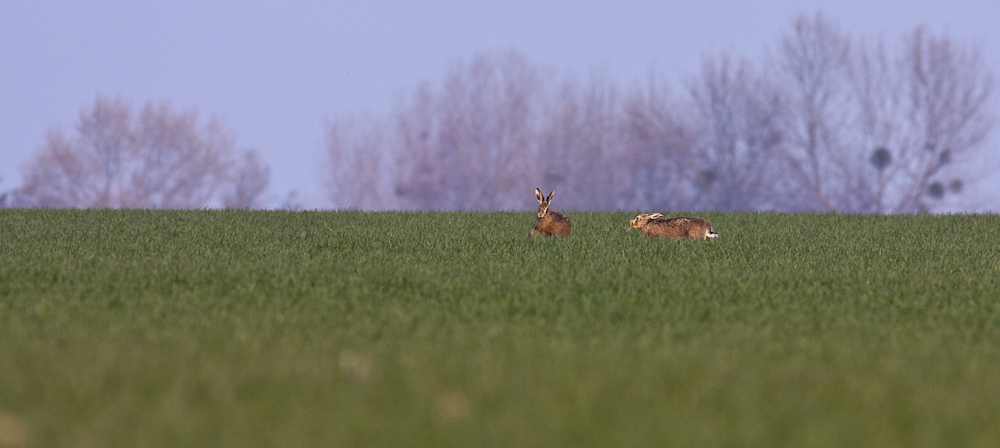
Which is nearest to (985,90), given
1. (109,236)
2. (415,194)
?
(415,194)

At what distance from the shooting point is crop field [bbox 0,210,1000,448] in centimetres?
488

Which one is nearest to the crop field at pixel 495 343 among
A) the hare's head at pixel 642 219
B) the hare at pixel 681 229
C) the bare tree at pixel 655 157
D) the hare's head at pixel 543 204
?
the hare at pixel 681 229

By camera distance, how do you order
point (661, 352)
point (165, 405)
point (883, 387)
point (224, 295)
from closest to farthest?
point (165, 405) < point (883, 387) < point (661, 352) < point (224, 295)

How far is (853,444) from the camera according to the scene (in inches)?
186

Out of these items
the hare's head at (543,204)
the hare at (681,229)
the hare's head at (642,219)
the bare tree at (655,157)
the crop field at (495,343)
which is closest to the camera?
the crop field at (495,343)

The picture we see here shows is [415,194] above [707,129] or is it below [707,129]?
below

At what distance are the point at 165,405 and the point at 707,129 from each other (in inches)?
1669

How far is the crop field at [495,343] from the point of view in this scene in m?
4.88

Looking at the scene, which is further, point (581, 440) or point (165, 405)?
point (165, 405)

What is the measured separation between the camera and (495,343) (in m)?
7.55

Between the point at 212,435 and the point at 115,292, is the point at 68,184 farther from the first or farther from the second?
the point at 212,435

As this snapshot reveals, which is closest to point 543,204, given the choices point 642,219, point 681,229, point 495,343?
point 642,219

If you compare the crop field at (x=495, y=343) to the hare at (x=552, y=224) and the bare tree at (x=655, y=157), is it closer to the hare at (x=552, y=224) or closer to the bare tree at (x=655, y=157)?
the hare at (x=552, y=224)

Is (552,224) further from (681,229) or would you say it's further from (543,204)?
(681,229)
